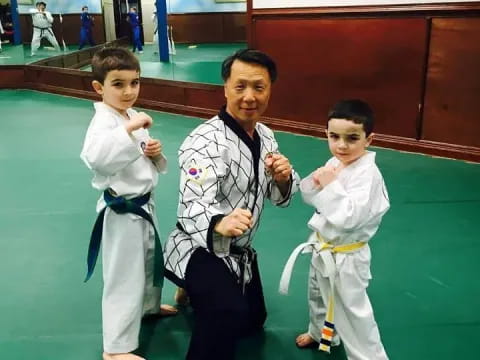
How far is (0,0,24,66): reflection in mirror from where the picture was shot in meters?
9.41

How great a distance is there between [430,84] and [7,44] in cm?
1171

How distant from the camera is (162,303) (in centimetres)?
236

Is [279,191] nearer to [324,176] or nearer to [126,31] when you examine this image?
[324,176]

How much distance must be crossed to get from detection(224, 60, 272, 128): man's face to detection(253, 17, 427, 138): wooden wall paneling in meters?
2.96

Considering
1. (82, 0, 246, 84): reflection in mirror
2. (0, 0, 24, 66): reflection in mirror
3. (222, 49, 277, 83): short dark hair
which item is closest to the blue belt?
(222, 49, 277, 83): short dark hair

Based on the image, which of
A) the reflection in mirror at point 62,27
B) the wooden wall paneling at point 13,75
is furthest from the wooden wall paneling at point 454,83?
the reflection in mirror at point 62,27

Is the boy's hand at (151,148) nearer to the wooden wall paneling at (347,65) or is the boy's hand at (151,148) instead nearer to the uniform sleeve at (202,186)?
the uniform sleeve at (202,186)

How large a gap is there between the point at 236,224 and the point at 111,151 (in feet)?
1.53

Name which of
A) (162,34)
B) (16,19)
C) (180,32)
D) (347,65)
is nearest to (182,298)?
(347,65)

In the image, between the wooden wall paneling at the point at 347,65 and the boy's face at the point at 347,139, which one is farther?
the wooden wall paneling at the point at 347,65

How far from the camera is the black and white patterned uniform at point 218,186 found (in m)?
1.66

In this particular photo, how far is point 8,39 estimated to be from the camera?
45.1 ft

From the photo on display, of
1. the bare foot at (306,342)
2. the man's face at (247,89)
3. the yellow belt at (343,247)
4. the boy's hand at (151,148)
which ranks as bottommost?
the bare foot at (306,342)

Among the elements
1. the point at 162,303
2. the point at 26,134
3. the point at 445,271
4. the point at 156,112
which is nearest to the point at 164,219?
the point at 162,303
